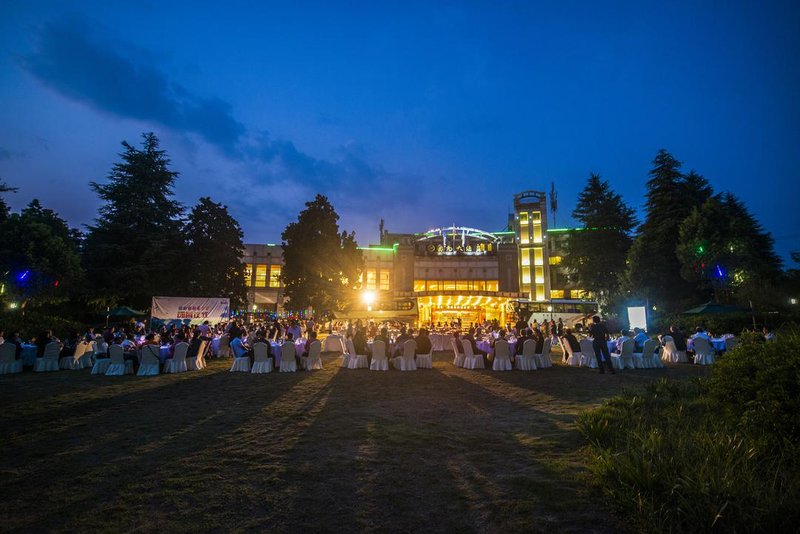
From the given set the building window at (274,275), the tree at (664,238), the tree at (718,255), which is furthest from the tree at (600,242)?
the building window at (274,275)

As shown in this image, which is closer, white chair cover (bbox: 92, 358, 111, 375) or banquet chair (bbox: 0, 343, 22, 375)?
banquet chair (bbox: 0, 343, 22, 375)

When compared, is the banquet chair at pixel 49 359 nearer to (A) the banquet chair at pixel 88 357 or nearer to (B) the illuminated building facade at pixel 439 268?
(A) the banquet chair at pixel 88 357

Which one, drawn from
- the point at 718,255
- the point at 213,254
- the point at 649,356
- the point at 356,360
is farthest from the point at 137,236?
the point at 718,255

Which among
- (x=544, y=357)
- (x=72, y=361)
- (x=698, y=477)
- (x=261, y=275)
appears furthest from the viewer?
(x=261, y=275)

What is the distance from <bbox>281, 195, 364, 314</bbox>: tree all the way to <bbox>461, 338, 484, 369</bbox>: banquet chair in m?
18.6

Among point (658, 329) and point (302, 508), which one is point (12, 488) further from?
point (658, 329)

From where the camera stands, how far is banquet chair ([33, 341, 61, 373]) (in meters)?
13.5

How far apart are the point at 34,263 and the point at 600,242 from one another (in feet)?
151

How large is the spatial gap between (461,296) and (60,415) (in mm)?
37284

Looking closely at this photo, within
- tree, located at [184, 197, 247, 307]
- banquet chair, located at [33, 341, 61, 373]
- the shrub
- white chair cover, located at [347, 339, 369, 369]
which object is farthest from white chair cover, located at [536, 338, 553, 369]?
tree, located at [184, 197, 247, 307]

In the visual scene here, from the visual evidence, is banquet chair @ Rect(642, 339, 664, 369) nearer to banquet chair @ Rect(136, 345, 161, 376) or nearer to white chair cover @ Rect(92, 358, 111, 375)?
banquet chair @ Rect(136, 345, 161, 376)

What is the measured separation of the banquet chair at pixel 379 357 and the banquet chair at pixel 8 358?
509 inches

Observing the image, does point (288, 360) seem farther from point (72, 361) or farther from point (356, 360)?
point (72, 361)

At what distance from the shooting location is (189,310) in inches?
942
